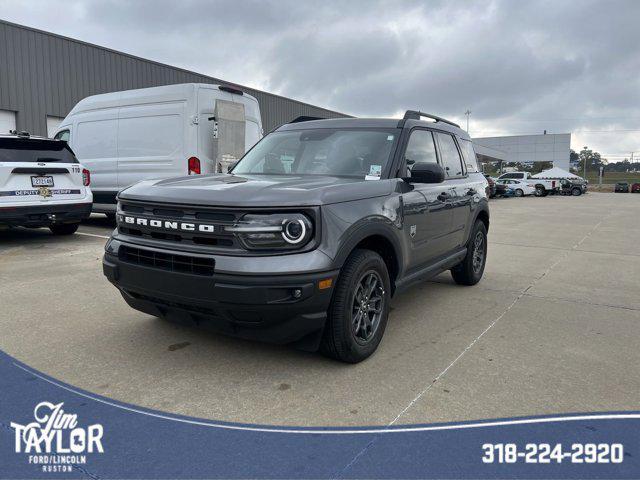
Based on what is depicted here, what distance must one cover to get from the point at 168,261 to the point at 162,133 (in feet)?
22.3

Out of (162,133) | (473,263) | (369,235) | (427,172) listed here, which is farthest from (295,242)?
(162,133)

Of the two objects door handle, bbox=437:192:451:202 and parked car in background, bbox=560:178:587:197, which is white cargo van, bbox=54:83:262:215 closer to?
door handle, bbox=437:192:451:202

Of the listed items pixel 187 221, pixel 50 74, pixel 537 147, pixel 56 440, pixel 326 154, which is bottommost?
pixel 56 440

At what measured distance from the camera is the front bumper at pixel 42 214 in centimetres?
764

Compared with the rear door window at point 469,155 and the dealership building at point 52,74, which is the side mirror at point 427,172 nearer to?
the rear door window at point 469,155

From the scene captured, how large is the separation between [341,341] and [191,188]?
1428 millimetres

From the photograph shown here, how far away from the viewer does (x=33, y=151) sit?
26.6 feet

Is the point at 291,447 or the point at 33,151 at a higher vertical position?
the point at 33,151

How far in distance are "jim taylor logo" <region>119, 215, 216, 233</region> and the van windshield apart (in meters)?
5.39

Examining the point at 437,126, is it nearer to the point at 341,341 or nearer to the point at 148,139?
the point at 341,341

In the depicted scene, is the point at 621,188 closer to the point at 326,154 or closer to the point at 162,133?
the point at 162,133

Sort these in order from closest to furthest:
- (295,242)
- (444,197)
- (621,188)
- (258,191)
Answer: (295,242) → (258,191) → (444,197) → (621,188)

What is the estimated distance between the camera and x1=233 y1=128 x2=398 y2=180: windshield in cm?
419

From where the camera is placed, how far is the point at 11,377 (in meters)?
3.27
